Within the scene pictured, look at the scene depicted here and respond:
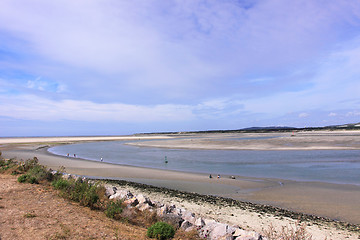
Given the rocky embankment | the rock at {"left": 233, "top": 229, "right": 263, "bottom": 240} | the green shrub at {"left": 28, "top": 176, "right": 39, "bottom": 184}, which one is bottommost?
the rocky embankment

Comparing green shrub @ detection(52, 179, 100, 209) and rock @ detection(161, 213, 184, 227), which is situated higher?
green shrub @ detection(52, 179, 100, 209)

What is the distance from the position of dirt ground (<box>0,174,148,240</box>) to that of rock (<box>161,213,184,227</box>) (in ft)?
2.82

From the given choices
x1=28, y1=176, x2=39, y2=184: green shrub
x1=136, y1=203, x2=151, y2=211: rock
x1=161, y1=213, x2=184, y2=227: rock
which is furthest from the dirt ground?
x1=28, y1=176, x2=39, y2=184: green shrub

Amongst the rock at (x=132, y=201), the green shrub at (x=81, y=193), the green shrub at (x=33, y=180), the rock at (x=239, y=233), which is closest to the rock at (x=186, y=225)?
the rock at (x=239, y=233)

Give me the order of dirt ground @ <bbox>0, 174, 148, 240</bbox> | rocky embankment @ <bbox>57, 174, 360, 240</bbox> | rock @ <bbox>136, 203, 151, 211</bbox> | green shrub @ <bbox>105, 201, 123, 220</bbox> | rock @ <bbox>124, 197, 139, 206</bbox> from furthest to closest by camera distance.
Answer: rock @ <bbox>124, 197, 139, 206</bbox>
rock @ <bbox>136, 203, 151, 211</bbox>
green shrub @ <bbox>105, 201, 123, 220</bbox>
rocky embankment @ <bbox>57, 174, 360, 240</bbox>
dirt ground @ <bbox>0, 174, 148, 240</bbox>

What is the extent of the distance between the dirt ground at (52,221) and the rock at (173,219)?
2.82ft

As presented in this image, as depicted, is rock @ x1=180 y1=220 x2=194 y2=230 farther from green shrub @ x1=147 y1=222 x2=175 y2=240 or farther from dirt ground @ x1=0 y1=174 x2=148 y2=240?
dirt ground @ x1=0 y1=174 x2=148 y2=240

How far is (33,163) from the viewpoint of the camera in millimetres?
15586

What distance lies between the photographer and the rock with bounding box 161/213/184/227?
7527 millimetres

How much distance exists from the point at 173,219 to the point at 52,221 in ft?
11.7

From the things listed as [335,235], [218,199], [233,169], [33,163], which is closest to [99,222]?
[218,199]

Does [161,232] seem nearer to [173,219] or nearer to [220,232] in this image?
[173,219]

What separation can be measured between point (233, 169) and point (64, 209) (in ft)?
52.3

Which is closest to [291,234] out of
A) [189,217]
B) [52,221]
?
[189,217]
